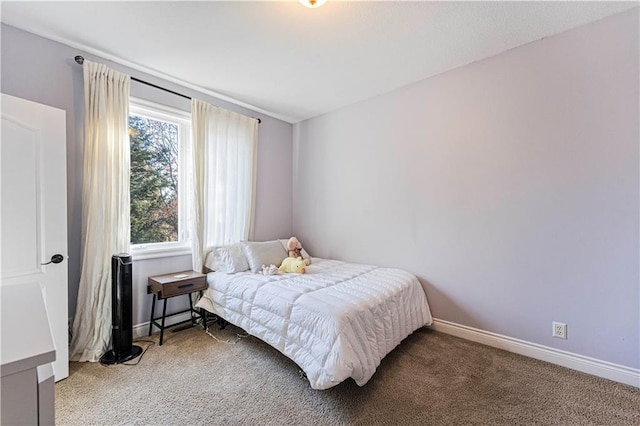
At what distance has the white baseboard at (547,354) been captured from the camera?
77.5 inches

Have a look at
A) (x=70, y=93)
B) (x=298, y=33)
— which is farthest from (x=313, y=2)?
(x=70, y=93)

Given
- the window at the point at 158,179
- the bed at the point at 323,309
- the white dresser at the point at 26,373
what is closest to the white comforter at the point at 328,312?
the bed at the point at 323,309

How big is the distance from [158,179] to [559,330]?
12.5 feet

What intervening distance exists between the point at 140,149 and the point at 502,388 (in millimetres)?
3636

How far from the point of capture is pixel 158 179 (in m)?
2.94

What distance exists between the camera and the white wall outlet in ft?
7.16

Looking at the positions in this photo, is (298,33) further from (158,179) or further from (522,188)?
(522,188)

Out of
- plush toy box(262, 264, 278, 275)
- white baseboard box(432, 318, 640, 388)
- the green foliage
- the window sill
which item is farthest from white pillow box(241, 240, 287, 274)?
white baseboard box(432, 318, 640, 388)

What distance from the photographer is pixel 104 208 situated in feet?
7.79

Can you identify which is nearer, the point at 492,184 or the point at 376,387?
the point at 376,387

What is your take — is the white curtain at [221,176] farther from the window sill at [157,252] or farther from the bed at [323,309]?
the bed at [323,309]

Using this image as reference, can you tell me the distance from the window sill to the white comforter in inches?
16.6

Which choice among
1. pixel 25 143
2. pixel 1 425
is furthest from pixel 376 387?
pixel 25 143

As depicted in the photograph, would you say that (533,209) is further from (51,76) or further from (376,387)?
(51,76)
